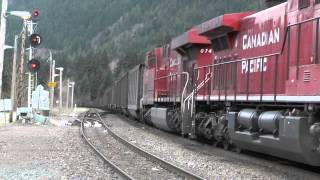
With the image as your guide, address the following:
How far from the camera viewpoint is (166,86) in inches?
955

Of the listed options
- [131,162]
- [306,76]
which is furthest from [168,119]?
[306,76]

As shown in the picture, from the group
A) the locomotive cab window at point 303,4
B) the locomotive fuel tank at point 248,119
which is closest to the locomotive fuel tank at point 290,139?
the locomotive fuel tank at point 248,119

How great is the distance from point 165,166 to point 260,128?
2348mm

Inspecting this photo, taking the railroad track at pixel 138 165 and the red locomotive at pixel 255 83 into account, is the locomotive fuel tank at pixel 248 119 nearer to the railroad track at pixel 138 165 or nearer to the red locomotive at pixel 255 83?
the red locomotive at pixel 255 83

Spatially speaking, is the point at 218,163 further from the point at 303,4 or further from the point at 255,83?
the point at 303,4

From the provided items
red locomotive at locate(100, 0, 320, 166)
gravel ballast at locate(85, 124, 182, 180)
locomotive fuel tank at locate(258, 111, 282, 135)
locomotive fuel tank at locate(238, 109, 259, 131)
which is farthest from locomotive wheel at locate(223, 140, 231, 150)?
locomotive fuel tank at locate(258, 111, 282, 135)

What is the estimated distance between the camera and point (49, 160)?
13586 millimetres

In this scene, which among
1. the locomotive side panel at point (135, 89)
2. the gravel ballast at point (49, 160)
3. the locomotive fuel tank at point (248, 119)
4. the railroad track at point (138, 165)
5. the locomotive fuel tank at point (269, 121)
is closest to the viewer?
the railroad track at point (138, 165)

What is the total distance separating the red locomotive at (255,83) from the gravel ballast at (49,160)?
352cm

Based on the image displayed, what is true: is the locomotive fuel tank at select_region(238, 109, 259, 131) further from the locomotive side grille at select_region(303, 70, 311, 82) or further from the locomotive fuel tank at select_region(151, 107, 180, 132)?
the locomotive fuel tank at select_region(151, 107, 180, 132)

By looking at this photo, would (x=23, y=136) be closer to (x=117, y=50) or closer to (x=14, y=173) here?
(x=14, y=173)

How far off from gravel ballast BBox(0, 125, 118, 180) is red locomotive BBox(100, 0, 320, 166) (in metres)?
3.52

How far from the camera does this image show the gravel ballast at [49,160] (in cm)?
1112

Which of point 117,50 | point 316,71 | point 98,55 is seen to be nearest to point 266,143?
point 316,71
